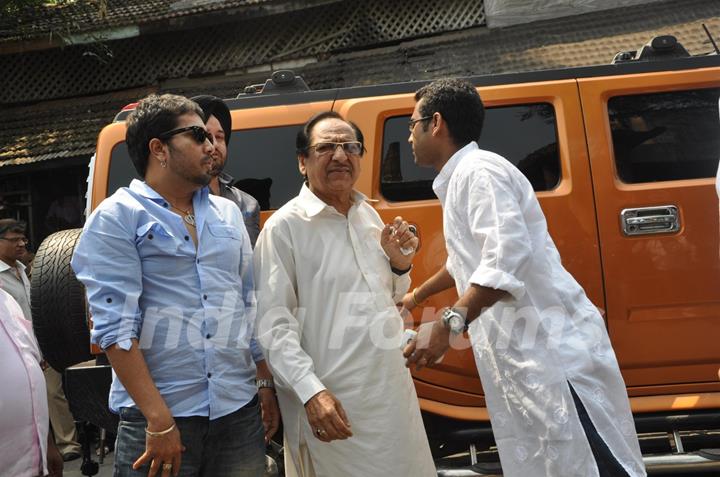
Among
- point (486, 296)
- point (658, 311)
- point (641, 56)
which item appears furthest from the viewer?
point (641, 56)

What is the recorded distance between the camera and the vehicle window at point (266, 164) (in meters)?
3.94

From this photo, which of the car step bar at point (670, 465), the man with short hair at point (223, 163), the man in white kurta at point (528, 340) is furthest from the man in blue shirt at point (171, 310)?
the car step bar at point (670, 465)

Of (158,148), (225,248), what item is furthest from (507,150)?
(158,148)

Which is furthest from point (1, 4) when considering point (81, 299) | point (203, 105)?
point (203, 105)

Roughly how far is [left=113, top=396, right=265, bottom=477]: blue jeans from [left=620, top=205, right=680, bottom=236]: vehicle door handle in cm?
A: 209

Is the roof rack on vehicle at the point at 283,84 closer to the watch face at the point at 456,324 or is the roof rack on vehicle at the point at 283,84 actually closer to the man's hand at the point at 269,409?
the man's hand at the point at 269,409

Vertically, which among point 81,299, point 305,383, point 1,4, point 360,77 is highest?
point 1,4

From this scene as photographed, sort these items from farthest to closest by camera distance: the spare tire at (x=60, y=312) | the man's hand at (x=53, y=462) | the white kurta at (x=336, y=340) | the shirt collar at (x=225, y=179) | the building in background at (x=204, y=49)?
1. the building in background at (x=204, y=49)
2. the spare tire at (x=60, y=312)
3. the shirt collar at (x=225, y=179)
4. the man's hand at (x=53, y=462)
5. the white kurta at (x=336, y=340)

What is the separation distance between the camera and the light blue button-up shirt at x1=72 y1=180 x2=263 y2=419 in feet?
7.18

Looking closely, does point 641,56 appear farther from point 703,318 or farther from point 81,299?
point 81,299

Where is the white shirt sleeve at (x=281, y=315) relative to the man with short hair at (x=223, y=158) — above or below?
below

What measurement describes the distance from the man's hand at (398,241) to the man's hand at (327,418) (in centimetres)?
59

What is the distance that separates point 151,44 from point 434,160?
9.26 metres

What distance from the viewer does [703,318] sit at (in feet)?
12.2
